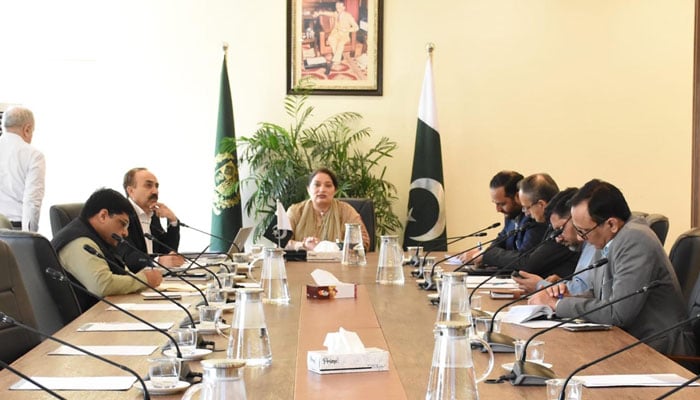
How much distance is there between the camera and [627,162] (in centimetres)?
700

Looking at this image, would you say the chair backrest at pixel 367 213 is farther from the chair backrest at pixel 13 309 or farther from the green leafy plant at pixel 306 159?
the chair backrest at pixel 13 309

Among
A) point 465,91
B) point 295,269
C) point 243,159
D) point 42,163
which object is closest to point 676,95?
point 465,91

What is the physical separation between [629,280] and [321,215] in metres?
2.89

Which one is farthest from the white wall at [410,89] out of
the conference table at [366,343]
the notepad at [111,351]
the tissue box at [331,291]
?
the notepad at [111,351]

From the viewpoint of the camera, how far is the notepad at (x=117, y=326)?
2758 millimetres

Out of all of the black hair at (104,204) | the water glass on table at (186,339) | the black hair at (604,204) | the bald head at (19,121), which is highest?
the bald head at (19,121)

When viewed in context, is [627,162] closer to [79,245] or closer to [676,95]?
[676,95]

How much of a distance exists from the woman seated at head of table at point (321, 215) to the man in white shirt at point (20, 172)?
1.58 m

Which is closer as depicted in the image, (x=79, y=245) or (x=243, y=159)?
(x=79, y=245)

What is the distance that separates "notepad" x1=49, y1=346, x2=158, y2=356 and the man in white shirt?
3347 mm

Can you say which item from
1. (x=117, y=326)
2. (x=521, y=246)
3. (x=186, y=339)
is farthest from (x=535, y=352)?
(x=521, y=246)

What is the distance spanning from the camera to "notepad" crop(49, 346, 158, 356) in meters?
2.39

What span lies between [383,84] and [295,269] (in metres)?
2.85

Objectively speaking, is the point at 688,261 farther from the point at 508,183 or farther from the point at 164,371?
the point at 164,371
